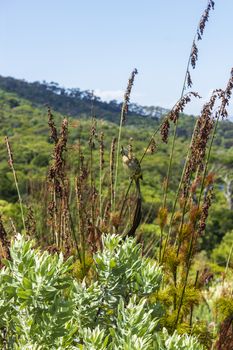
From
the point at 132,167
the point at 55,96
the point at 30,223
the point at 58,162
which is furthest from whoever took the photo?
the point at 55,96

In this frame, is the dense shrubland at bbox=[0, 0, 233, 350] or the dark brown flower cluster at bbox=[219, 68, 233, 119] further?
the dark brown flower cluster at bbox=[219, 68, 233, 119]

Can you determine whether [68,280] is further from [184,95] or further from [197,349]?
[184,95]

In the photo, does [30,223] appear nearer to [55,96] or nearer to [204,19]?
[204,19]

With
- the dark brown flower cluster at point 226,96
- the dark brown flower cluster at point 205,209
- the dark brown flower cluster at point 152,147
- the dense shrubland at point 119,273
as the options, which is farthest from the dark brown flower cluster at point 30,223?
the dark brown flower cluster at point 226,96

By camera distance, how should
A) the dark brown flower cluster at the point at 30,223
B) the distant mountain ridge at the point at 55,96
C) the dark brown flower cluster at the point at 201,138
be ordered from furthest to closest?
the distant mountain ridge at the point at 55,96, the dark brown flower cluster at the point at 30,223, the dark brown flower cluster at the point at 201,138

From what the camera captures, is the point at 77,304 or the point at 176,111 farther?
the point at 176,111

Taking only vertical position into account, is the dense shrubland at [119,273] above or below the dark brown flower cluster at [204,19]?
below

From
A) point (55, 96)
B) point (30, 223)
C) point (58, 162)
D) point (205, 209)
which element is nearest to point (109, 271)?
point (58, 162)

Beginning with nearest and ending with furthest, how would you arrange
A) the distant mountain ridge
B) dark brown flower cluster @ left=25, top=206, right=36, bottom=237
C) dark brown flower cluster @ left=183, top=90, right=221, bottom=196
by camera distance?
dark brown flower cluster @ left=183, top=90, right=221, bottom=196 → dark brown flower cluster @ left=25, top=206, right=36, bottom=237 → the distant mountain ridge

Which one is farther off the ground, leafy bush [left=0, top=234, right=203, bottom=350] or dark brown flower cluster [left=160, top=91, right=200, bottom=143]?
dark brown flower cluster [left=160, top=91, right=200, bottom=143]

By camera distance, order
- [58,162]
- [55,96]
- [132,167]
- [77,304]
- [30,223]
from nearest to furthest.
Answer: [77,304] < [132,167] < [58,162] < [30,223] < [55,96]

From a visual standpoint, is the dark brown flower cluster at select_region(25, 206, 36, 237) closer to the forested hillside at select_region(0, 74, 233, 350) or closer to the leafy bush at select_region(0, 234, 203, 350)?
the forested hillside at select_region(0, 74, 233, 350)

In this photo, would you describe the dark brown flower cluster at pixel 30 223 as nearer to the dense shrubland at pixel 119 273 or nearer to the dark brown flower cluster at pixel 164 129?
the dense shrubland at pixel 119 273

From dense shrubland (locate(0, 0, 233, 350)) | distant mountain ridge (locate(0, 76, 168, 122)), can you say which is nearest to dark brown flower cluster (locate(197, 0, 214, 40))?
dense shrubland (locate(0, 0, 233, 350))
